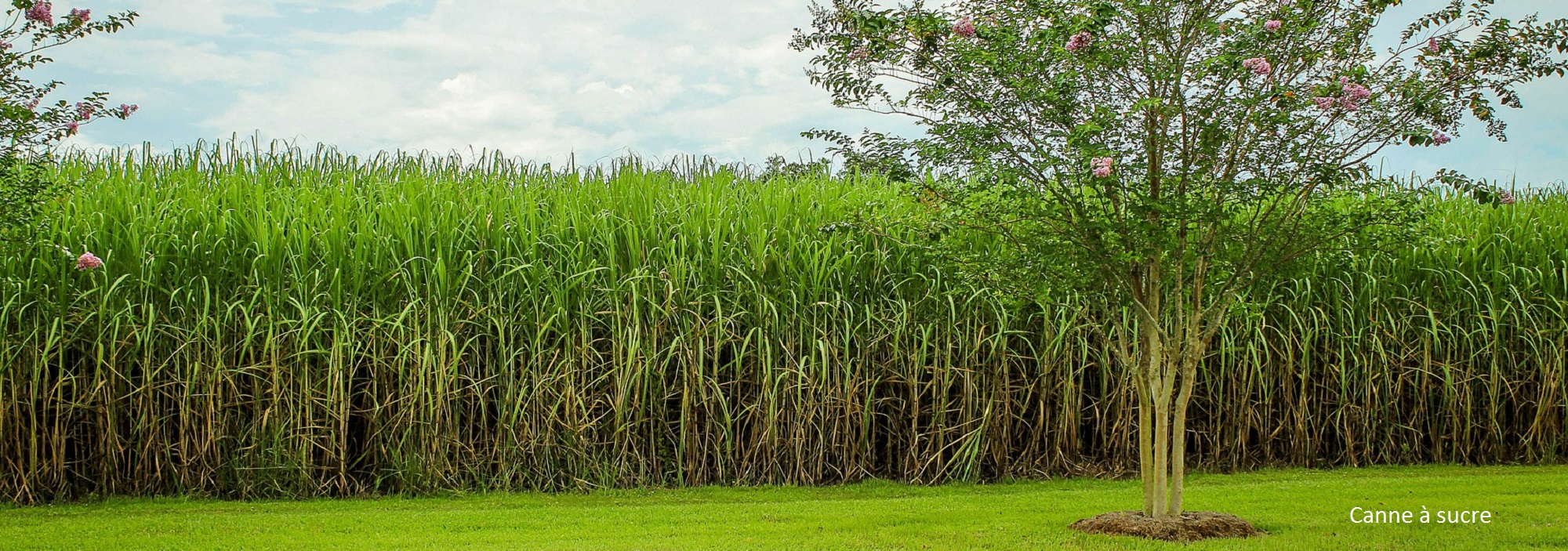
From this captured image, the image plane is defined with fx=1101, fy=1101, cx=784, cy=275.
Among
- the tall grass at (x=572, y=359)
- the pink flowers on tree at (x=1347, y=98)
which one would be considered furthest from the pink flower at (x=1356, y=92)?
the tall grass at (x=572, y=359)

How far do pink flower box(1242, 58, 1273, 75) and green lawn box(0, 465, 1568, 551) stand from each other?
1729mm

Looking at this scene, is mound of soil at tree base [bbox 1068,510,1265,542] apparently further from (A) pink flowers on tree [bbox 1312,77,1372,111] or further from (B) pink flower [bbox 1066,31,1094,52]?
(B) pink flower [bbox 1066,31,1094,52]

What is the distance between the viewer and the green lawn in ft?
13.9

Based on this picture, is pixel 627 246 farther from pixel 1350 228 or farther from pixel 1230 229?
pixel 1350 228

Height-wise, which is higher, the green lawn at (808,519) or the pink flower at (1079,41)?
the pink flower at (1079,41)

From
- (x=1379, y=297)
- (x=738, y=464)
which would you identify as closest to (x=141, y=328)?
(x=738, y=464)

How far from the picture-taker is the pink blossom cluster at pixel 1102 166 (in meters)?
3.78

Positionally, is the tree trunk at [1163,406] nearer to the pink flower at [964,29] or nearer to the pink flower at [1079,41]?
the pink flower at [1079,41]

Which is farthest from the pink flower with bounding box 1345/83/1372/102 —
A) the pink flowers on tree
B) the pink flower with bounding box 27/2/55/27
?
the pink flower with bounding box 27/2/55/27

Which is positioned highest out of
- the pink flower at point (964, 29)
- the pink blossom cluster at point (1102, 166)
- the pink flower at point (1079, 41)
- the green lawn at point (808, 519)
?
the pink flower at point (964, 29)

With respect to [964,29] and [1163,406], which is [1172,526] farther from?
[964,29]

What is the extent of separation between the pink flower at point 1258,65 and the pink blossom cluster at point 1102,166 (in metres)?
0.66

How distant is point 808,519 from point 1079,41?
2258 millimetres

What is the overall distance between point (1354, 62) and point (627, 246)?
11.8 feet
